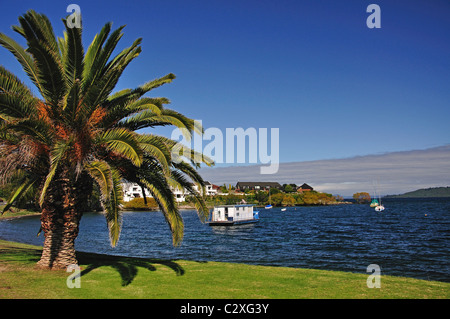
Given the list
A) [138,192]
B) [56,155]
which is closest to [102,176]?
[56,155]

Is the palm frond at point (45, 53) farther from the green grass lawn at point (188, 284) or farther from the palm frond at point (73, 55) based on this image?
the green grass lawn at point (188, 284)

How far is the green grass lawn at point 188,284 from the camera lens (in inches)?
350

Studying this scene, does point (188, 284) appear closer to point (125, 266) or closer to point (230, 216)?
point (125, 266)

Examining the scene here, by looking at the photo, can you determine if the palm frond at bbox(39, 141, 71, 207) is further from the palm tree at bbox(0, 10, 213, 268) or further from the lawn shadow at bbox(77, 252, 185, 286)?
the lawn shadow at bbox(77, 252, 185, 286)

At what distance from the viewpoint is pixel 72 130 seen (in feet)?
34.6

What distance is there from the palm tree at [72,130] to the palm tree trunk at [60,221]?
0.09ft

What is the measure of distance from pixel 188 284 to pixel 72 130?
5766 millimetres

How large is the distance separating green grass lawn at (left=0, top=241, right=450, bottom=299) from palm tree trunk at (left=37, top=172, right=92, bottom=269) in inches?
21.4

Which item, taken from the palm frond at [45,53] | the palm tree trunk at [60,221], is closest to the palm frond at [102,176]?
Result: the palm tree trunk at [60,221]

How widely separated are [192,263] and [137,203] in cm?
11183

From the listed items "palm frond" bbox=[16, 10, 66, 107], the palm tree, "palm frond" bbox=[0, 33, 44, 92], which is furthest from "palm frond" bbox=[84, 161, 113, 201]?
"palm frond" bbox=[0, 33, 44, 92]

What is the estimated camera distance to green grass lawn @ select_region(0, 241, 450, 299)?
350 inches
